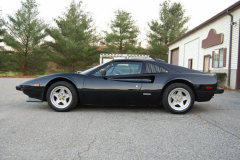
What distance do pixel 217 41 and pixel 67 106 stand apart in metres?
10.9

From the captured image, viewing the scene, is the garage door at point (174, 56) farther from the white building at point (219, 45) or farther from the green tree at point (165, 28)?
the green tree at point (165, 28)

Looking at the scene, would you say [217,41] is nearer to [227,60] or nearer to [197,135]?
[227,60]

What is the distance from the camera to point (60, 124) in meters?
3.21

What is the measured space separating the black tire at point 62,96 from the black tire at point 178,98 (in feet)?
6.37

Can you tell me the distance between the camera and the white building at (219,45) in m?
9.87

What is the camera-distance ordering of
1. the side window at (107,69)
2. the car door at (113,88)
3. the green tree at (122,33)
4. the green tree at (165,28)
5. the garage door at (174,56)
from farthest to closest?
the green tree at (165,28) < the green tree at (122,33) < the garage door at (174,56) < the side window at (107,69) < the car door at (113,88)

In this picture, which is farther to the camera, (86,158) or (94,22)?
(94,22)

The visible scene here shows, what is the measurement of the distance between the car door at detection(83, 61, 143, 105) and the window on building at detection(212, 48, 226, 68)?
8.75 m

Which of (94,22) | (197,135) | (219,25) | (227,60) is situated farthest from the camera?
(94,22)

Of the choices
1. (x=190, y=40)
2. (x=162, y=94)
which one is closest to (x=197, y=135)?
(x=162, y=94)

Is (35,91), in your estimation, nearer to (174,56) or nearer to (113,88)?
(113,88)

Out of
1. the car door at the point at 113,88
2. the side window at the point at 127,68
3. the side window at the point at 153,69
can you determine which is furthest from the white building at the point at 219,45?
the car door at the point at 113,88

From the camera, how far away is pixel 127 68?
4.25 metres

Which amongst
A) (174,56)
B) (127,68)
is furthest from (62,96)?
(174,56)
